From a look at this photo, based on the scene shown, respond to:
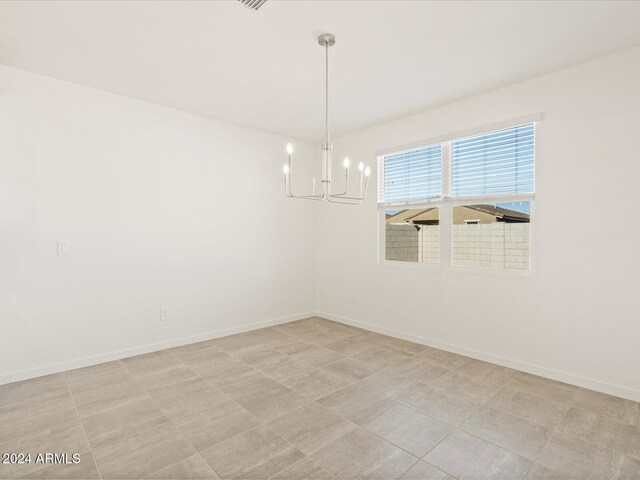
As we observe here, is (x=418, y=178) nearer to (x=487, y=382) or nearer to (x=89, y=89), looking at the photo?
(x=487, y=382)

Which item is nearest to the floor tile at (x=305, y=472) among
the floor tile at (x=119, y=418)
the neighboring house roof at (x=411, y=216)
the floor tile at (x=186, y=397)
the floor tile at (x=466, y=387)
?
the floor tile at (x=186, y=397)

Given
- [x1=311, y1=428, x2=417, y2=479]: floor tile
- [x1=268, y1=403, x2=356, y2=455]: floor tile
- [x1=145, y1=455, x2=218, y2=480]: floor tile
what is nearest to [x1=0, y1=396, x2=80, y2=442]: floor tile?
[x1=145, y1=455, x2=218, y2=480]: floor tile

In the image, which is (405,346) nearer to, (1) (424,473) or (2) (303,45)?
(1) (424,473)

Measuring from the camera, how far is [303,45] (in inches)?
99.8

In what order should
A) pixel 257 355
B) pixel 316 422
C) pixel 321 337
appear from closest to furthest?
pixel 316 422 → pixel 257 355 → pixel 321 337

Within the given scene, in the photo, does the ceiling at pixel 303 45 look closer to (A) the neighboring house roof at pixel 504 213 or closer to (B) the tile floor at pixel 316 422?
(A) the neighboring house roof at pixel 504 213

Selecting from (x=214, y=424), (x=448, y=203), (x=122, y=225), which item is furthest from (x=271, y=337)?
(x=448, y=203)

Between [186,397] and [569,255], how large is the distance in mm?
3344

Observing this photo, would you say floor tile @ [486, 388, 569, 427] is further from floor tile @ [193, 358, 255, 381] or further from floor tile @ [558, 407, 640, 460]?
floor tile @ [193, 358, 255, 381]

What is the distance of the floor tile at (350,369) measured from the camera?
302 cm

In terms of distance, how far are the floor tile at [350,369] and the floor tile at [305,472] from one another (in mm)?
1132

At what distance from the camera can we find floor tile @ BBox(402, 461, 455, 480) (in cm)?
175

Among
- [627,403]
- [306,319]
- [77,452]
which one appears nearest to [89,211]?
[77,452]

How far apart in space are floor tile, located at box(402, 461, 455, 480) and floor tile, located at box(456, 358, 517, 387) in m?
1.35
